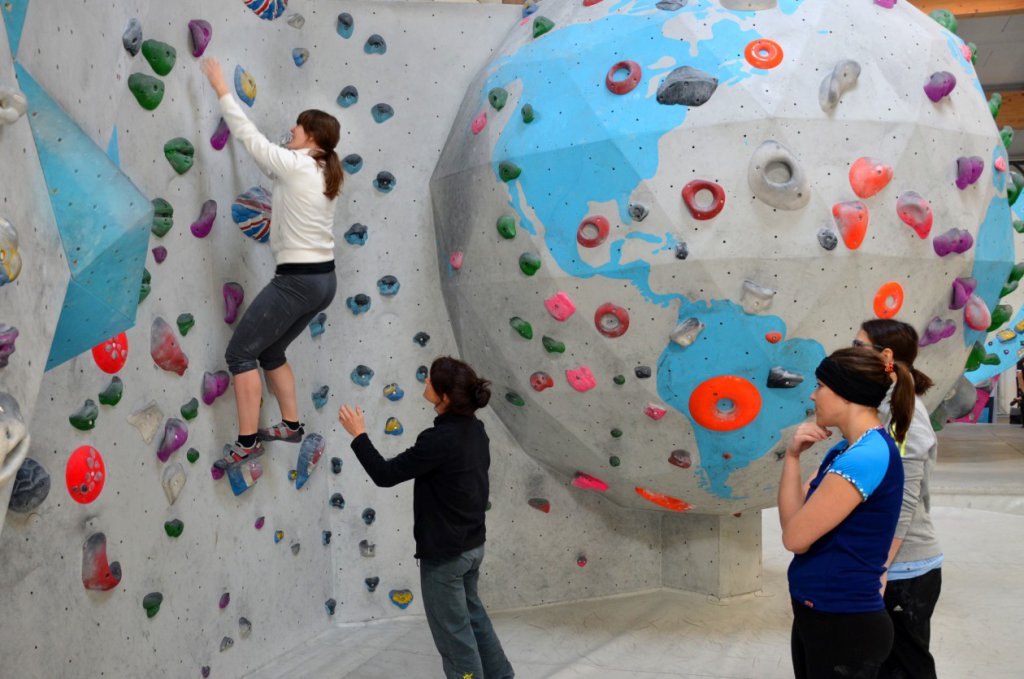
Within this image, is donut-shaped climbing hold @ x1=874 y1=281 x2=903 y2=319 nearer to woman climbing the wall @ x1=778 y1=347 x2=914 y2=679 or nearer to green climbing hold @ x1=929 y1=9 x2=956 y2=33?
green climbing hold @ x1=929 y1=9 x2=956 y2=33

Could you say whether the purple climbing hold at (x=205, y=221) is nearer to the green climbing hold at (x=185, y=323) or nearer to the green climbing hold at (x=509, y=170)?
the green climbing hold at (x=185, y=323)

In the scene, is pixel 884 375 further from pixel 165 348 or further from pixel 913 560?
pixel 165 348

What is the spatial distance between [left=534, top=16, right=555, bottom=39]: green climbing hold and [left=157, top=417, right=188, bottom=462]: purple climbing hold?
86.8 inches

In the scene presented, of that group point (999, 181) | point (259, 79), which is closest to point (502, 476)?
point (259, 79)

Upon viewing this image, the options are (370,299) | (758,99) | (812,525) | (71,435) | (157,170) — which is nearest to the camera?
(812,525)

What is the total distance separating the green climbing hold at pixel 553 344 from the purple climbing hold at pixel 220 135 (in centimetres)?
146

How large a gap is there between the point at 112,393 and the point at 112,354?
0.12 metres

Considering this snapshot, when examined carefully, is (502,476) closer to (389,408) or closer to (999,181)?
(389,408)

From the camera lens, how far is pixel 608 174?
384 cm

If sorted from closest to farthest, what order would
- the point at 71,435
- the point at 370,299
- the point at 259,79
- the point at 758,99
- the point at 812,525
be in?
the point at 812,525, the point at 71,435, the point at 758,99, the point at 259,79, the point at 370,299

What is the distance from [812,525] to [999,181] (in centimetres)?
269

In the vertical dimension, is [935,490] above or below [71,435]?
below

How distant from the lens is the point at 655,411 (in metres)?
4.09

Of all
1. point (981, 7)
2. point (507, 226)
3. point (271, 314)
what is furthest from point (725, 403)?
point (981, 7)
